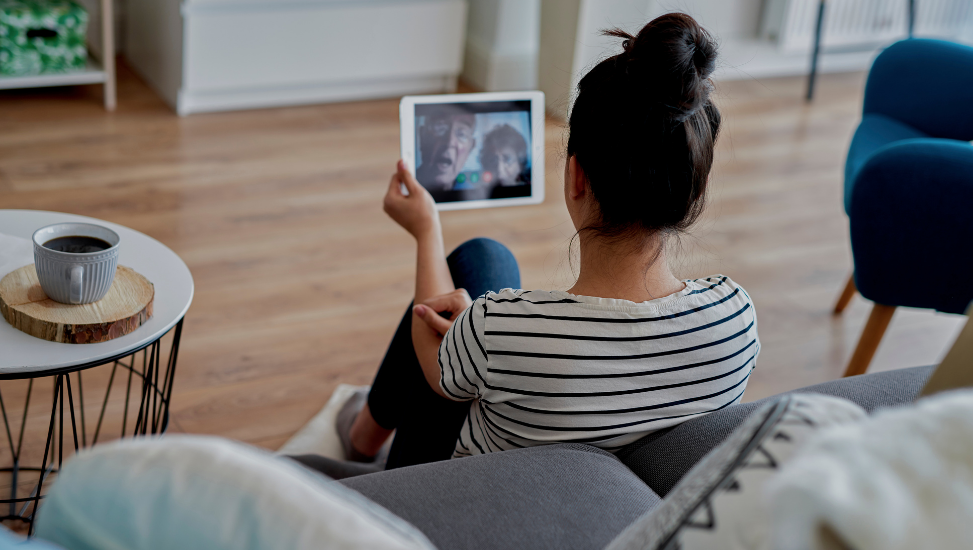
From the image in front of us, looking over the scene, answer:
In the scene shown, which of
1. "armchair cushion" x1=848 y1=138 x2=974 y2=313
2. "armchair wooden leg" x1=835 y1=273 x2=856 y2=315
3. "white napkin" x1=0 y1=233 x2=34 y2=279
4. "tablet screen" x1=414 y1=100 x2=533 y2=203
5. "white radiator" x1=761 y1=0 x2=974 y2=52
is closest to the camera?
"white napkin" x1=0 y1=233 x2=34 y2=279

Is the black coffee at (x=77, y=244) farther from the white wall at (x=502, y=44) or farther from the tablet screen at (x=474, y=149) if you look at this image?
the white wall at (x=502, y=44)

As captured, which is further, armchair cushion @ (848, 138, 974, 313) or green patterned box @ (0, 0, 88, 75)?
green patterned box @ (0, 0, 88, 75)

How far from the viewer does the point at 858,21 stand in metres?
3.95

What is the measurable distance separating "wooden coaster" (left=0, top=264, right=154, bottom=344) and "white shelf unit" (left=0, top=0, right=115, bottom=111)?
196cm

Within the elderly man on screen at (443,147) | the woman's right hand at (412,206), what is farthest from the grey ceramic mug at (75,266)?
the elderly man on screen at (443,147)

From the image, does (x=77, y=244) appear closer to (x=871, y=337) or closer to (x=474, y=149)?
(x=474, y=149)

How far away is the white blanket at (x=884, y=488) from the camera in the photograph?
0.34m

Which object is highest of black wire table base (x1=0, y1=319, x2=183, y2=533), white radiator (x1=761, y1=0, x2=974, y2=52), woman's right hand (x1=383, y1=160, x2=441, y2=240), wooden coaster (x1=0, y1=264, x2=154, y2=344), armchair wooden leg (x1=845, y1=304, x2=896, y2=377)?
white radiator (x1=761, y1=0, x2=974, y2=52)

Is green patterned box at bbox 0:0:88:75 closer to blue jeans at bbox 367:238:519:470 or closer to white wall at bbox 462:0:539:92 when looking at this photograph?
white wall at bbox 462:0:539:92

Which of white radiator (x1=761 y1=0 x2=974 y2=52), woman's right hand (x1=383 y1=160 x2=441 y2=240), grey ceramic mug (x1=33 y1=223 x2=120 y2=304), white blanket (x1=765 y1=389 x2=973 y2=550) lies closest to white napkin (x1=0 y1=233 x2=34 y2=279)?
grey ceramic mug (x1=33 y1=223 x2=120 y2=304)

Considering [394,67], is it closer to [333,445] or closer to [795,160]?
[795,160]

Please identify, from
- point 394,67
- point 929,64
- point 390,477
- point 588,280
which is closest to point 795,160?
point 929,64

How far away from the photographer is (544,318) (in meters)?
0.81

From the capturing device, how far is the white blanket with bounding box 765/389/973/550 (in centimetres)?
34
